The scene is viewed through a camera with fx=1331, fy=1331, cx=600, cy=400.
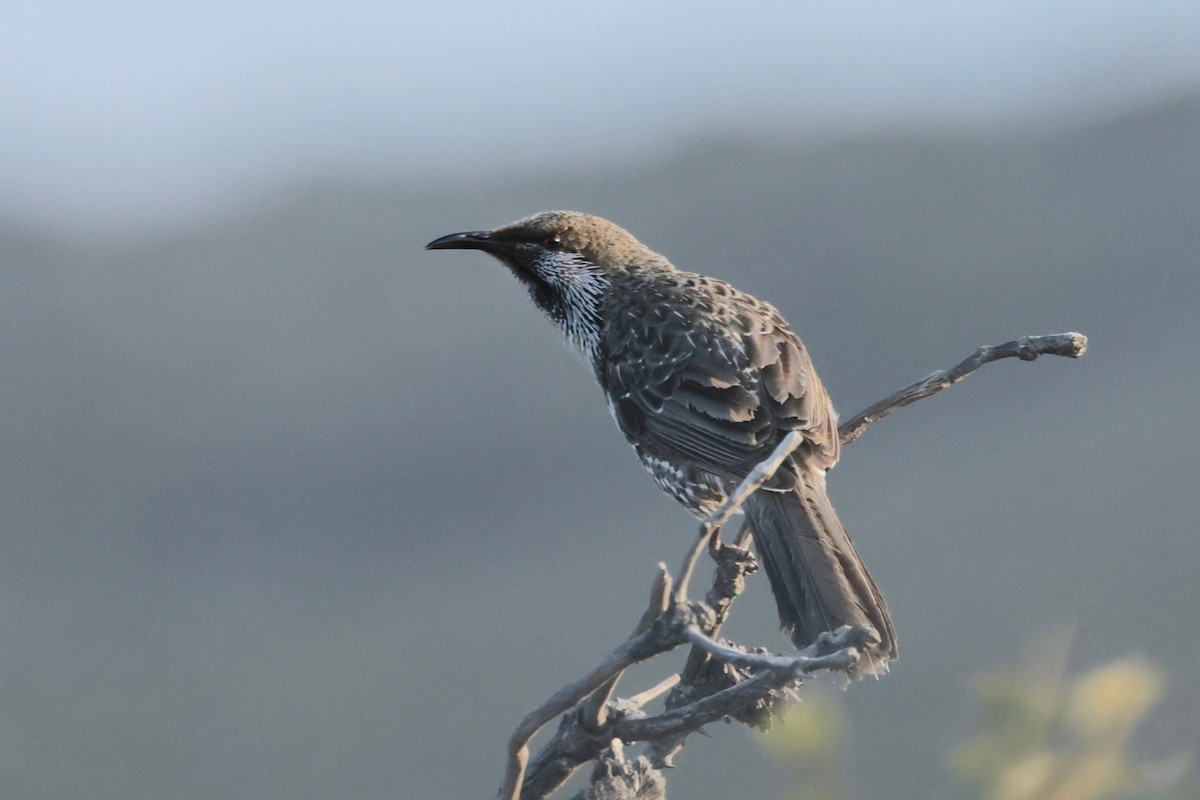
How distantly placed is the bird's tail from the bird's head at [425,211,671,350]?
4.94ft

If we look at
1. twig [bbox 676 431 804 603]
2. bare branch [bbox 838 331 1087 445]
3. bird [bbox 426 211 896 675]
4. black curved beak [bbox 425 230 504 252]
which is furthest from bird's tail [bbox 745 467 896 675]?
black curved beak [bbox 425 230 504 252]

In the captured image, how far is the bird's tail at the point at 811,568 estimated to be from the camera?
3.37 meters

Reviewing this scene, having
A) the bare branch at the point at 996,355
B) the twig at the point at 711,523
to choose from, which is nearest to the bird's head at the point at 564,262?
the bare branch at the point at 996,355

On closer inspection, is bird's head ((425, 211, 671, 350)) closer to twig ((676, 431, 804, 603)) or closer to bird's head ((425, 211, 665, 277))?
bird's head ((425, 211, 665, 277))

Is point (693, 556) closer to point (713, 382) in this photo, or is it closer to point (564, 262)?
point (713, 382)

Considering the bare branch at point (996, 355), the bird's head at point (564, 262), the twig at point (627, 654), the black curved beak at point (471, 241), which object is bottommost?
the twig at point (627, 654)

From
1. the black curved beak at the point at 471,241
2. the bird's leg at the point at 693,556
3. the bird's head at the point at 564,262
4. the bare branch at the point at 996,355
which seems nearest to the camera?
the bird's leg at the point at 693,556

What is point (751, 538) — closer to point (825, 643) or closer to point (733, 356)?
point (733, 356)

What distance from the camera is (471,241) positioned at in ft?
16.5

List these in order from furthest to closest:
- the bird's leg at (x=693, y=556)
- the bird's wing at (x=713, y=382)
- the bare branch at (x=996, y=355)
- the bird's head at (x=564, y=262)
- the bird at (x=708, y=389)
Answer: the bird's head at (x=564, y=262) < the bird's wing at (x=713, y=382) < the bird at (x=708, y=389) < the bare branch at (x=996, y=355) < the bird's leg at (x=693, y=556)

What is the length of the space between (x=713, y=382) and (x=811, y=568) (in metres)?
1.01

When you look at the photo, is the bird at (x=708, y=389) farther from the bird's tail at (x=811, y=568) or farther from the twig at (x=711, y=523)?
the twig at (x=711, y=523)

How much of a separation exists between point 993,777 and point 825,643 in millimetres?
783

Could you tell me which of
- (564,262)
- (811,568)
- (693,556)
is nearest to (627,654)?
(693,556)
